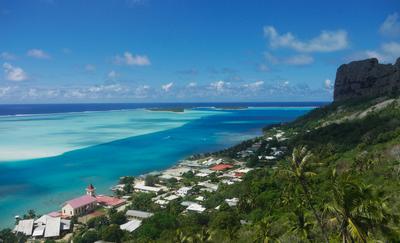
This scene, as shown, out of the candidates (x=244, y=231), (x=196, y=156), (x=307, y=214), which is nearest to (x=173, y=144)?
(x=196, y=156)

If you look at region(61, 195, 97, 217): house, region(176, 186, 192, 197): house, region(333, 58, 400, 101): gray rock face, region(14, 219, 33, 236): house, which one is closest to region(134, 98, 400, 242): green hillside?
region(176, 186, 192, 197): house

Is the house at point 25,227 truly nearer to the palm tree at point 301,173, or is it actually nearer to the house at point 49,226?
the house at point 49,226

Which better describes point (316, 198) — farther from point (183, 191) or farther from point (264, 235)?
point (183, 191)

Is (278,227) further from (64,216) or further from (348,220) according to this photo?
(64,216)

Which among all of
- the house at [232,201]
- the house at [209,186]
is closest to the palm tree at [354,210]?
the house at [232,201]

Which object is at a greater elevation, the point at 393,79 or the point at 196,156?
the point at 393,79

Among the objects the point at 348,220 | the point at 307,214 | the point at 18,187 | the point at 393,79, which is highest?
the point at 393,79

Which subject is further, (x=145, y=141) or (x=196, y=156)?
(x=145, y=141)

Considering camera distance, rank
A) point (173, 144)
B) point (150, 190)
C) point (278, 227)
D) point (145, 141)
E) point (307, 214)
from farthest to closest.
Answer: point (145, 141) < point (173, 144) < point (150, 190) < point (278, 227) < point (307, 214)

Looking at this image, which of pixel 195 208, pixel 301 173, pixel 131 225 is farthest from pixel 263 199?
pixel 301 173
